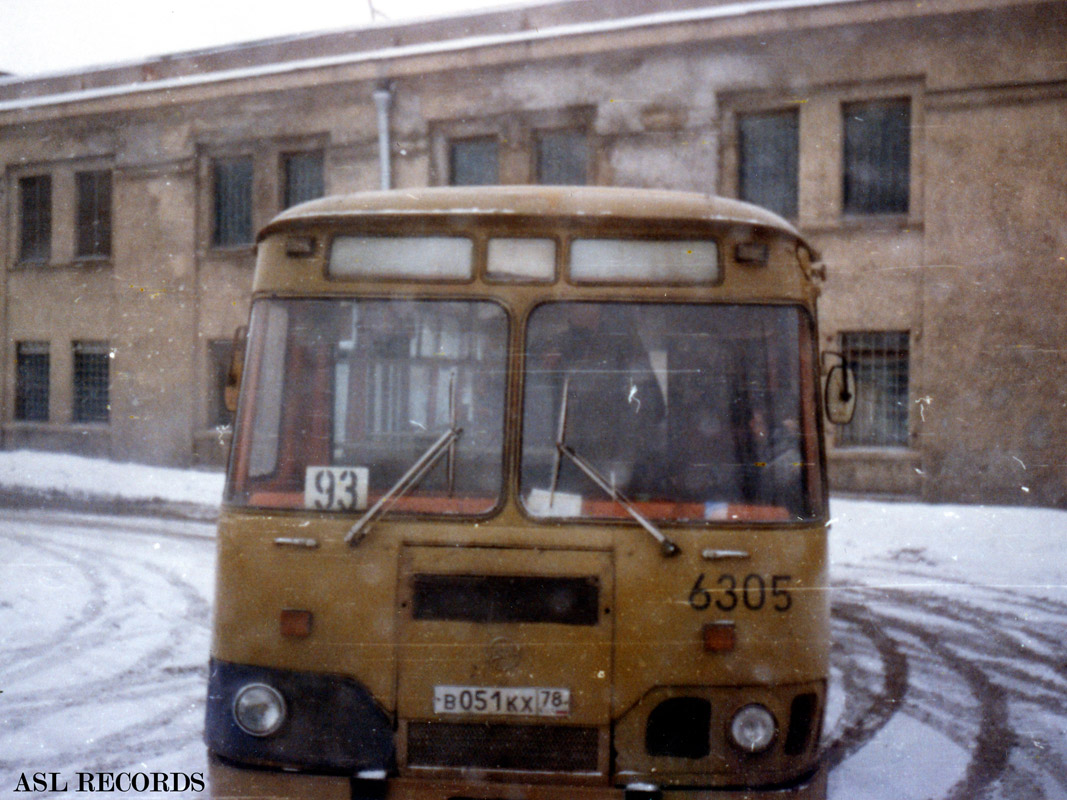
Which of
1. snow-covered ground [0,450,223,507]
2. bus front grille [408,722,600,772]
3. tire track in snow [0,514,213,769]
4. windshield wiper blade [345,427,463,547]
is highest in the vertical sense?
windshield wiper blade [345,427,463,547]

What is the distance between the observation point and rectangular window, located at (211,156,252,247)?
17234 millimetres

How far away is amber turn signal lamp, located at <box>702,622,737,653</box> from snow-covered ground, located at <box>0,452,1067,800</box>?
1496mm

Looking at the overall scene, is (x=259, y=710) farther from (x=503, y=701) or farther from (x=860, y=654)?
(x=860, y=654)

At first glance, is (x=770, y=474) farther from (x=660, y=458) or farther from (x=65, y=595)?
(x=65, y=595)

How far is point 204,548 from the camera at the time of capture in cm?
1111

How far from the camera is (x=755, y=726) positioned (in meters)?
3.02

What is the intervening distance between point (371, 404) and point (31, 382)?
13.2 m

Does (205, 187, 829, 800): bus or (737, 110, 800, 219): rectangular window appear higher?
(737, 110, 800, 219): rectangular window

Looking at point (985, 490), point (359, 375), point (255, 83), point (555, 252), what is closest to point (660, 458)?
point (555, 252)

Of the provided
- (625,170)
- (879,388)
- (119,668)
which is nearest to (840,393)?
(119,668)

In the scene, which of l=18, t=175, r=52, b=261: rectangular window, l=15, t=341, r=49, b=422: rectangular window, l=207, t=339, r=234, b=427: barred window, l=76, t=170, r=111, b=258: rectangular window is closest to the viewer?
l=15, t=341, r=49, b=422: rectangular window

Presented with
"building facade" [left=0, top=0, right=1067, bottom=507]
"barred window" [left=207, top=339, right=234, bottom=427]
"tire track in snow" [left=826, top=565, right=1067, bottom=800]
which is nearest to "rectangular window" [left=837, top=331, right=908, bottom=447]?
"building facade" [left=0, top=0, right=1067, bottom=507]

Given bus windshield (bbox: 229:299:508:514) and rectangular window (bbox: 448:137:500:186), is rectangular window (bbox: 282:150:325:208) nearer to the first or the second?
rectangular window (bbox: 448:137:500:186)

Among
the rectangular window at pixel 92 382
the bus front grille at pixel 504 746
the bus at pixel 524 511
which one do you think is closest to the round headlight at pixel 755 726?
the bus at pixel 524 511
